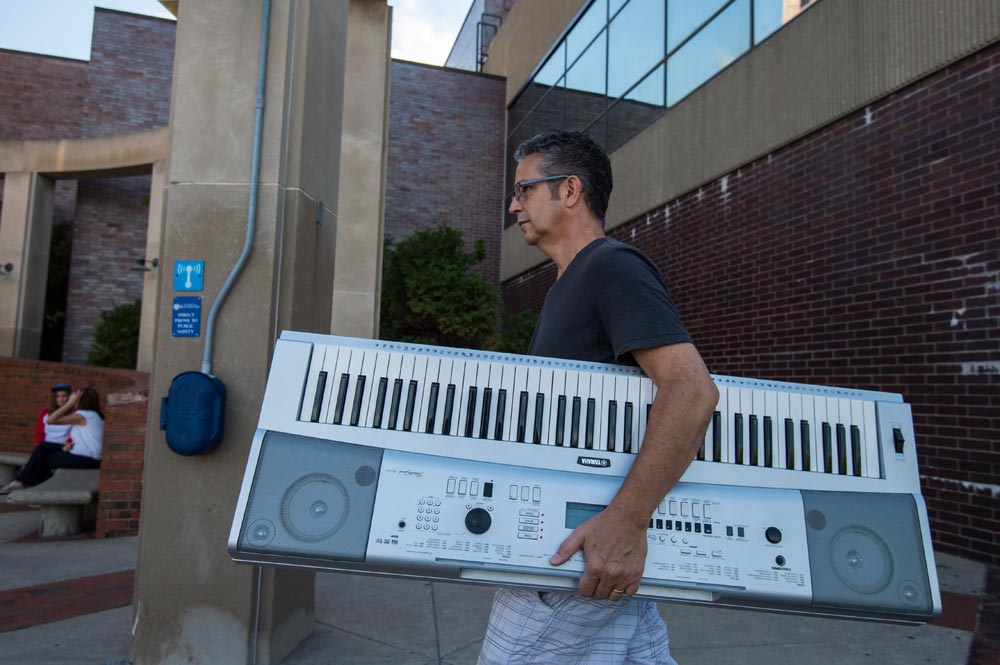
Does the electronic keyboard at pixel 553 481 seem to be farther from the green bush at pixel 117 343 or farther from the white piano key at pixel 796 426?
the green bush at pixel 117 343

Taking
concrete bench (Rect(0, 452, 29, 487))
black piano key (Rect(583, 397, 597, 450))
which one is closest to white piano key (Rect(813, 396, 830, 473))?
black piano key (Rect(583, 397, 597, 450))

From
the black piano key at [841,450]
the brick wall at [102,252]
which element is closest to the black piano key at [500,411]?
the black piano key at [841,450]

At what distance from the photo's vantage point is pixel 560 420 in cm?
139

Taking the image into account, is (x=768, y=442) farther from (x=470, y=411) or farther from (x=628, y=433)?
(x=470, y=411)

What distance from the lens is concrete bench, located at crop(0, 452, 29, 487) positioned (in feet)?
27.1

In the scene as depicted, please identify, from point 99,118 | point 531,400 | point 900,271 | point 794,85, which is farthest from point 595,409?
point 99,118

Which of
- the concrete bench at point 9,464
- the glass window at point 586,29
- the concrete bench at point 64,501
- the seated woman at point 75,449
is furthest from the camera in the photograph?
the glass window at point 586,29

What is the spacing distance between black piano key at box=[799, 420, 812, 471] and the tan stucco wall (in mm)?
5021

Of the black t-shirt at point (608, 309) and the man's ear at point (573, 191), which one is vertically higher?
the man's ear at point (573, 191)

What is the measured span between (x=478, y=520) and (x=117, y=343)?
14010mm

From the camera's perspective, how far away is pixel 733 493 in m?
1.36

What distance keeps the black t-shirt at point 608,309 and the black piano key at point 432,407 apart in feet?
1.20

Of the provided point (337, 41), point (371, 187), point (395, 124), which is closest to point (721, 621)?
point (337, 41)

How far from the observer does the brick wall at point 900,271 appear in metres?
4.94
